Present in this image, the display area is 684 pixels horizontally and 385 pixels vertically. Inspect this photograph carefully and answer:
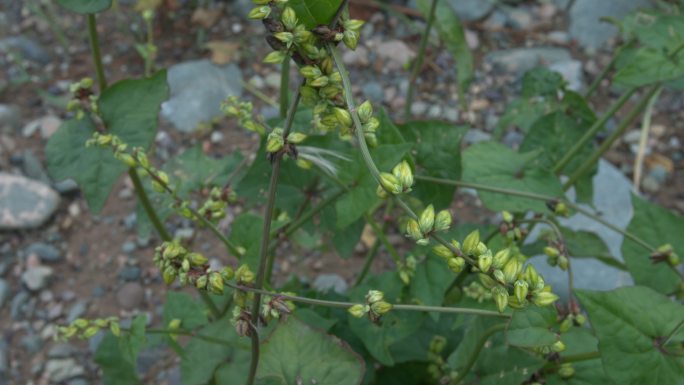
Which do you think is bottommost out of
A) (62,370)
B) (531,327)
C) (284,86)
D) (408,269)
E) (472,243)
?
(62,370)

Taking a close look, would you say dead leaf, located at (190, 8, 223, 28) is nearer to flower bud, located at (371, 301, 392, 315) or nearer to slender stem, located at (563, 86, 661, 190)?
slender stem, located at (563, 86, 661, 190)

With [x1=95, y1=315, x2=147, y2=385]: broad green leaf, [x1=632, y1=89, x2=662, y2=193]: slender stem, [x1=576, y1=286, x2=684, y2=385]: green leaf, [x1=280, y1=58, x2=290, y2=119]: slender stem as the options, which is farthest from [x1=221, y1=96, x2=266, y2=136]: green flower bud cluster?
[x1=632, y1=89, x2=662, y2=193]: slender stem

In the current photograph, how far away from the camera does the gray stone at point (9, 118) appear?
326 centimetres

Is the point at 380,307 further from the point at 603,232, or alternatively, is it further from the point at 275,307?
the point at 603,232

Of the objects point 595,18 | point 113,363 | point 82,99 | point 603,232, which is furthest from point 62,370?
point 595,18

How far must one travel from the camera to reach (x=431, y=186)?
1.85 metres

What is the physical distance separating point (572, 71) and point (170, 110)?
6.37 feet

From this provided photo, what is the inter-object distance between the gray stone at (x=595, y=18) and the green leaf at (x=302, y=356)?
9.29ft

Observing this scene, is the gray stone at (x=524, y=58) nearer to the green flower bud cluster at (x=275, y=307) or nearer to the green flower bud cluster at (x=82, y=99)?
the green flower bud cluster at (x=82, y=99)

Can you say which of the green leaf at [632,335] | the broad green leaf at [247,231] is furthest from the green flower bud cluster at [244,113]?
the green leaf at [632,335]

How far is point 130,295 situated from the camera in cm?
282

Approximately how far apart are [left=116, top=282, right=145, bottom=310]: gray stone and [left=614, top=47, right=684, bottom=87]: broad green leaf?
1.90 meters

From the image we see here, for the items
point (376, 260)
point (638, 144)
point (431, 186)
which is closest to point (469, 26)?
point (638, 144)

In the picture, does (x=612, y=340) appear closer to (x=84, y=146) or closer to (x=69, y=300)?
(x=84, y=146)
